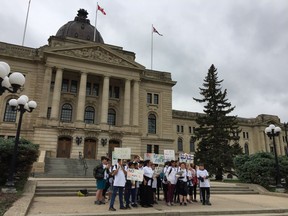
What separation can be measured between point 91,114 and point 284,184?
2826 cm

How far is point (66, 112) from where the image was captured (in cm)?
3747

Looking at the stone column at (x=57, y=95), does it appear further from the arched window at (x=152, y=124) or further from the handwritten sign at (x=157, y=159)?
the handwritten sign at (x=157, y=159)

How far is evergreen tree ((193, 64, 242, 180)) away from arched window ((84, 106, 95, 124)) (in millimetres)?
16693

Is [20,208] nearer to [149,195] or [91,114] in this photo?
[149,195]

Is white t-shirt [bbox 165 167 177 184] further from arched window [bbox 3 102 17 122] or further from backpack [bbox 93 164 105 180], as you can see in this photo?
arched window [bbox 3 102 17 122]

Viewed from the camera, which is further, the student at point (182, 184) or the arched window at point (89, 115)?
the arched window at point (89, 115)

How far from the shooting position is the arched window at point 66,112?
122 ft

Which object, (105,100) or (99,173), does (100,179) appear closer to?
(99,173)

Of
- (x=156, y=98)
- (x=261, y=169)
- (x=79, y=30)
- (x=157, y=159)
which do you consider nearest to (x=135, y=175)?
(x=157, y=159)

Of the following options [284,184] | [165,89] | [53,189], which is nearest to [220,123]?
[165,89]

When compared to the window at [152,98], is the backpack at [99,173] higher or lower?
lower

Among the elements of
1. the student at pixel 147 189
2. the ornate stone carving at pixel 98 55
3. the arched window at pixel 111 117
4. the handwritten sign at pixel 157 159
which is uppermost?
the ornate stone carving at pixel 98 55

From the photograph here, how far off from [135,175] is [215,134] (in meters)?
27.1

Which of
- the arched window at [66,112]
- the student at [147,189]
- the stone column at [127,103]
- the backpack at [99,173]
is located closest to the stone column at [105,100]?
the stone column at [127,103]
